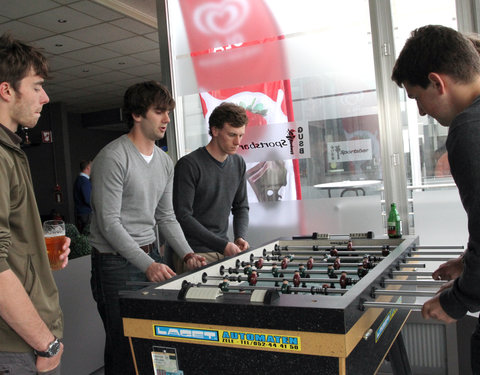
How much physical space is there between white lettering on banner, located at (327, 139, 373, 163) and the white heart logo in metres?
1.29

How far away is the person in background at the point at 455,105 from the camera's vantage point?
1.29 meters

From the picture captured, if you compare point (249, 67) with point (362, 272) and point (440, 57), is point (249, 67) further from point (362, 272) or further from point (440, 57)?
point (440, 57)

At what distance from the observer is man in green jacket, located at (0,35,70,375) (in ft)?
4.37

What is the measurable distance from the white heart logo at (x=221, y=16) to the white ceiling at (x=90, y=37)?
1753 mm

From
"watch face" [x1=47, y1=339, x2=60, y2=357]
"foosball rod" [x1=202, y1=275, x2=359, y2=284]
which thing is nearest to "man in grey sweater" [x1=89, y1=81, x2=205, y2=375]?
"foosball rod" [x1=202, y1=275, x2=359, y2=284]

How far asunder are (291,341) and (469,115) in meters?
0.80

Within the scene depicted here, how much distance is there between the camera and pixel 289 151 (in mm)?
3863

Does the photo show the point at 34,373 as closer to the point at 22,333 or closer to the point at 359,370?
the point at 22,333

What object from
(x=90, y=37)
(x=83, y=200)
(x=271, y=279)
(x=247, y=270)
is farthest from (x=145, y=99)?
(x=83, y=200)

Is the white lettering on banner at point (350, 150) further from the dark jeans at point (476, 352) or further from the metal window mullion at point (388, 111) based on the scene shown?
the dark jeans at point (476, 352)

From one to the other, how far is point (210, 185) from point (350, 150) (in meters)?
1.24

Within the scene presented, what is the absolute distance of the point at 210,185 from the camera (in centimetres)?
304

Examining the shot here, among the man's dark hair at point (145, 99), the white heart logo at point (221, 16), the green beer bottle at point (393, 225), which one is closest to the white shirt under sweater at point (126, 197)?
the man's dark hair at point (145, 99)

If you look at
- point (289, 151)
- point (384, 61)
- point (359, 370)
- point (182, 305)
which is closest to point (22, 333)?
point (182, 305)
